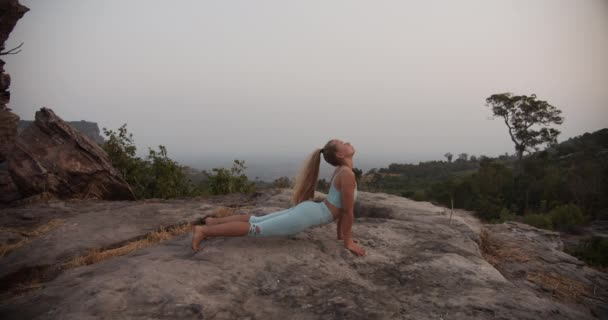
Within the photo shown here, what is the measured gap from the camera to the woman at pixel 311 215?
3340 mm

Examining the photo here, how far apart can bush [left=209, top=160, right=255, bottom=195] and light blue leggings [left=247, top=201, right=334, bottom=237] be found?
19.2 feet

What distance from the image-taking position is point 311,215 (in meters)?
3.46

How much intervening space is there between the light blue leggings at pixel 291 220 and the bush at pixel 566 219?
46.0 ft

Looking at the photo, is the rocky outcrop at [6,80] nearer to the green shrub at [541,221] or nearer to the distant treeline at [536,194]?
the distant treeline at [536,194]

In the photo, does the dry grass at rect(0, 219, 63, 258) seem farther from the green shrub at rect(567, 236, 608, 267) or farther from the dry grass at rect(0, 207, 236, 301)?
the green shrub at rect(567, 236, 608, 267)

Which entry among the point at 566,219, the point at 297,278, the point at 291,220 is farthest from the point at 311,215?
the point at 566,219

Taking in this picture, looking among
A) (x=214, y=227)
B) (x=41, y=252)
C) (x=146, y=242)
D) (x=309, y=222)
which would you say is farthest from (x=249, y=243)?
(x=41, y=252)

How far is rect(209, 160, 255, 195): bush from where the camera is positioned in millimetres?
9172

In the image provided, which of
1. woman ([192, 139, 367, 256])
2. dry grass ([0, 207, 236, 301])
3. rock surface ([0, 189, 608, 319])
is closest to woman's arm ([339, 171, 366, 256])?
woman ([192, 139, 367, 256])

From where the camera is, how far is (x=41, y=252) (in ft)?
11.7

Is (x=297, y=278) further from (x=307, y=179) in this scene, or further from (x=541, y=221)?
(x=541, y=221)

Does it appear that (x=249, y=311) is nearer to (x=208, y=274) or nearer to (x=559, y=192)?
(x=208, y=274)

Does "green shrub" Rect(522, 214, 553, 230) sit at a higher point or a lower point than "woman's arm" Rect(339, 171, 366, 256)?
lower

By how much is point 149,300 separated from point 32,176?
6119 mm
